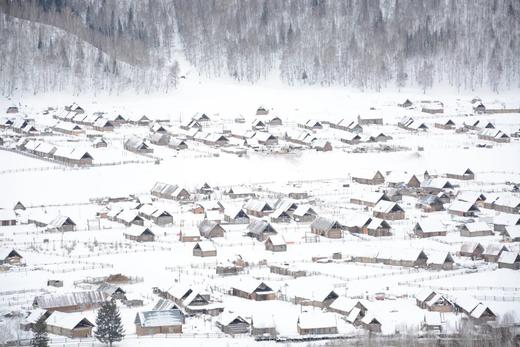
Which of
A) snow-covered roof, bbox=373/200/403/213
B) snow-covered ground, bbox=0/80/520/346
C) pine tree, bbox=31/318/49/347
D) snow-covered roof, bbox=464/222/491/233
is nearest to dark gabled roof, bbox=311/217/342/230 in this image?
snow-covered ground, bbox=0/80/520/346

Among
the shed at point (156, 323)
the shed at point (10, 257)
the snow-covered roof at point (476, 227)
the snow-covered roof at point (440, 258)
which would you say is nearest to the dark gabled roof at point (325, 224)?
the snow-covered roof at point (476, 227)

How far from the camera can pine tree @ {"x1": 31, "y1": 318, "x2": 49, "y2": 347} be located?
34272mm

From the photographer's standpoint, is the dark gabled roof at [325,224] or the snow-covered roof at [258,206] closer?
the dark gabled roof at [325,224]

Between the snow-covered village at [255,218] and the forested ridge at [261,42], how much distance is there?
3082 millimetres

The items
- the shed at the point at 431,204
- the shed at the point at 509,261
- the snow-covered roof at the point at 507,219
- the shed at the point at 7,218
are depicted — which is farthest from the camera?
the shed at the point at 431,204

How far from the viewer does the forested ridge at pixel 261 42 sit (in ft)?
334

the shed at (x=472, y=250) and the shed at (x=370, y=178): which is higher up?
the shed at (x=370, y=178)

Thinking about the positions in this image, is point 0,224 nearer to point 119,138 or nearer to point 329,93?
point 119,138

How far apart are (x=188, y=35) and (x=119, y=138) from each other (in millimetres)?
40515

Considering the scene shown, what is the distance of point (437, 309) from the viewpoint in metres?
38.9

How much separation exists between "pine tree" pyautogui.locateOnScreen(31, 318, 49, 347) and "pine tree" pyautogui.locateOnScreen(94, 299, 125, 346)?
1565 millimetres

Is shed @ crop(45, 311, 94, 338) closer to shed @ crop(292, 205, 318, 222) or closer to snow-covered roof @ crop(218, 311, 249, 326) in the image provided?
snow-covered roof @ crop(218, 311, 249, 326)

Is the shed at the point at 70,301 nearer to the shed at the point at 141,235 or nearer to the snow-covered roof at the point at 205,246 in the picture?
the snow-covered roof at the point at 205,246

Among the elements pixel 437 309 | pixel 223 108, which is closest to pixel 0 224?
pixel 437 309
